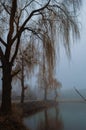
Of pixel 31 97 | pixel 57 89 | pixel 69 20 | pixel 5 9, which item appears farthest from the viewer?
pixel 57 89

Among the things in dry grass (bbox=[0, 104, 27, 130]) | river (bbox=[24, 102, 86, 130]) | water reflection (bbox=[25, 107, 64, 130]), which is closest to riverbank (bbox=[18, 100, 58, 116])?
river (bbox=[24, 102, 86, 130])

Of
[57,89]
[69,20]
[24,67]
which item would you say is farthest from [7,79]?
[57,89]

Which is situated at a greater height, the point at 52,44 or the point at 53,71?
the point at 52,44

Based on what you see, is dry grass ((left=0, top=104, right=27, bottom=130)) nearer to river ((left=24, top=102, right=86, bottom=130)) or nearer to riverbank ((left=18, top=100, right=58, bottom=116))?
river ((left=24, top=102, right=86, bottom=130))

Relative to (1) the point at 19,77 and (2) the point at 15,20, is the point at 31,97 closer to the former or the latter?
(1) the point at 19,77

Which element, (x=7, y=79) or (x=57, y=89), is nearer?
(x=7, y=79)

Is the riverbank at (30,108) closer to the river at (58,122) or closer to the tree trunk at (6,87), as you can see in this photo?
the river at (58,122)

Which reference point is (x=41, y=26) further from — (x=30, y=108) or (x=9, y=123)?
(x=30, y=108)

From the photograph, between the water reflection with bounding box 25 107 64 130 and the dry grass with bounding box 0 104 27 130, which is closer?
the dry grass with bounding box 0 104 27 130

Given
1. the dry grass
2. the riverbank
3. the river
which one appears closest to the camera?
the dry grass

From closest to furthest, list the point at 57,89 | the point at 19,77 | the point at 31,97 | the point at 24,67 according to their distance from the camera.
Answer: the point at 24,67
the point at 19,77
the point at 31,97
the point at 57,89

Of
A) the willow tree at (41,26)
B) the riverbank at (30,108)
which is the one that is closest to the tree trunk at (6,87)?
the willow tree at (41,26)

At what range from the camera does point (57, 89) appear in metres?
34.7

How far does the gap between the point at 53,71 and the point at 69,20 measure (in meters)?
1.48
